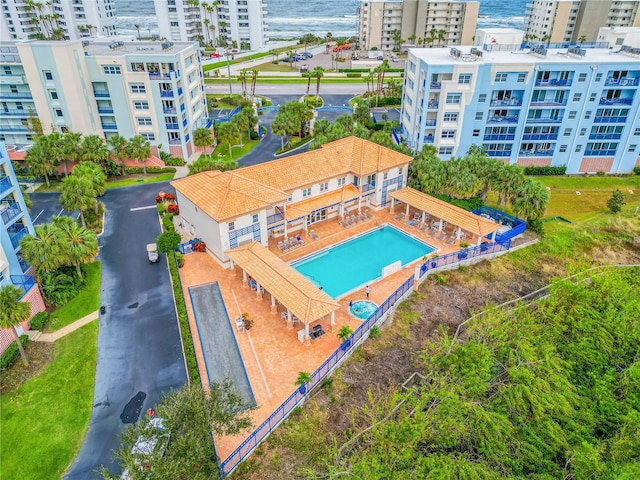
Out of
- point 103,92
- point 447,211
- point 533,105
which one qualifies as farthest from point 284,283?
point 103,92

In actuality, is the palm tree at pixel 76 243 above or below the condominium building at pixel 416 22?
below

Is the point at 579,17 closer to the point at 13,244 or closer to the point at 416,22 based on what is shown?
the point at 416,22

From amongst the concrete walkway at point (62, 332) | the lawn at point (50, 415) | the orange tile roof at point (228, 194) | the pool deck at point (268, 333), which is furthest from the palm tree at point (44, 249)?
the orange tile roof at point (228, 194)

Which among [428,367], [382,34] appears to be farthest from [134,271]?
[382,34]

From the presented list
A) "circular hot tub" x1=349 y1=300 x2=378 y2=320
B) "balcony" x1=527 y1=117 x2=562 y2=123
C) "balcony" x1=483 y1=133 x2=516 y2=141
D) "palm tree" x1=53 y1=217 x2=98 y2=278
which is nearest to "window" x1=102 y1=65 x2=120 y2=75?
"palm tree" x1=53 y1=217 x2=98 y2=278

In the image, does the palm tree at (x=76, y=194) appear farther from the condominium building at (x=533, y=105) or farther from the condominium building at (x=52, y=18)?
the condominium building at (x=52, y=18)

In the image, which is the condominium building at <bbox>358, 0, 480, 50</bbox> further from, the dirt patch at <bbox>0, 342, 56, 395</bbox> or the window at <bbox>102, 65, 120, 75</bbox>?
the dirt patch at <bbox>0, 342, 56, 395</bbox>
